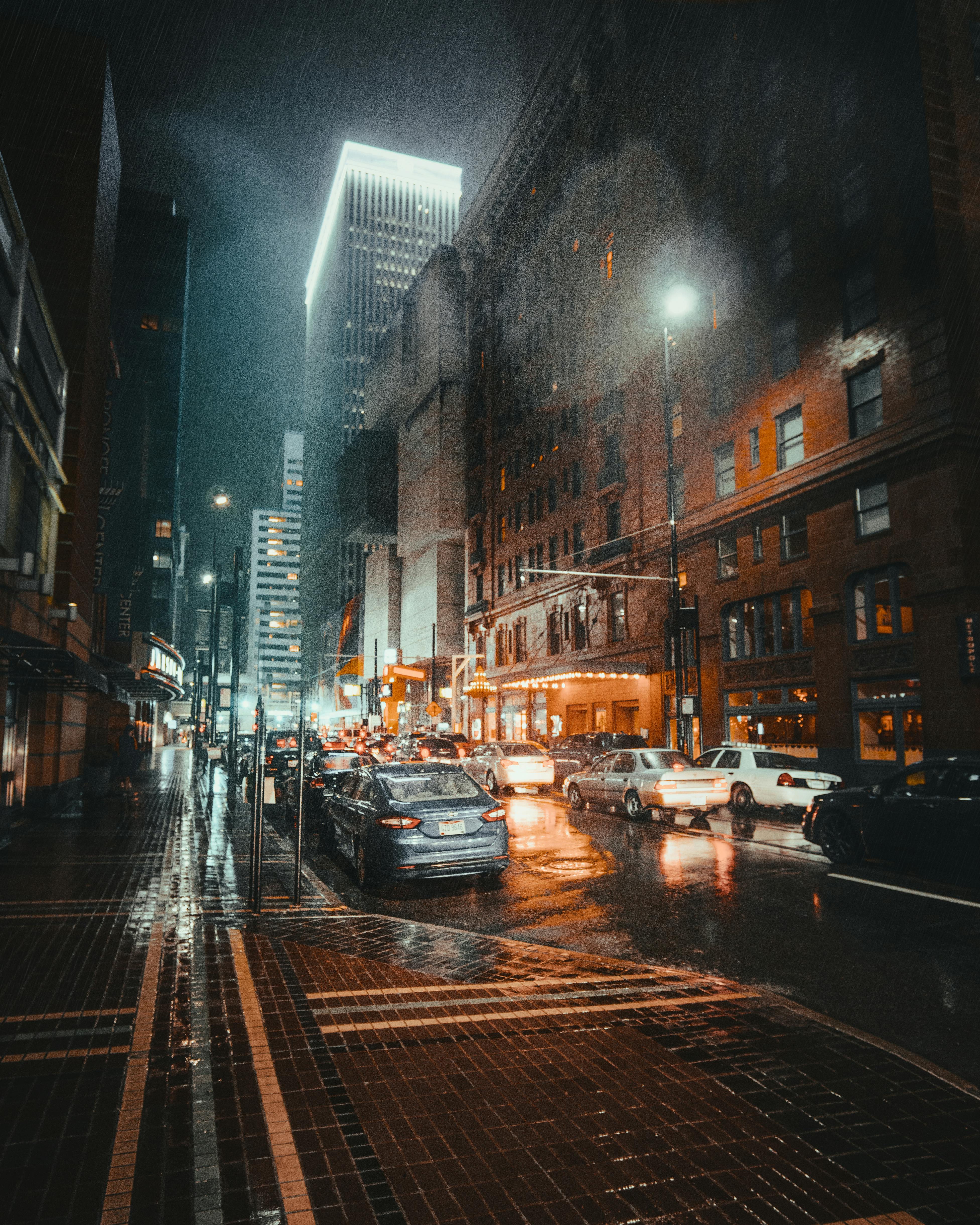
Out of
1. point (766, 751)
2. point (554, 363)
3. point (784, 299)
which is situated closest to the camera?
point (766, 751)

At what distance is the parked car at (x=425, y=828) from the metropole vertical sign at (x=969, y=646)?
619 inches

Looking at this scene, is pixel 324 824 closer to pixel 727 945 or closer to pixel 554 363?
pixel 727 945

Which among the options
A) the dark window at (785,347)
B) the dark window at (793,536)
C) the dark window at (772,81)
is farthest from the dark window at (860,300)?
the dark window at (772,81)

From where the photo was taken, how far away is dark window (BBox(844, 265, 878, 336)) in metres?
25.2

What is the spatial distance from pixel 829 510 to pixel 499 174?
49596 mm

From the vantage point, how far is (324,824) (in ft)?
46.9

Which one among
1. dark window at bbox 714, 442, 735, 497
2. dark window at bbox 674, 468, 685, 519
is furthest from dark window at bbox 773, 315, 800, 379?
dark window at bbox 674, 468, 685, 519

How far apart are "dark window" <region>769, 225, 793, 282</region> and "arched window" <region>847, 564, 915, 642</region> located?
1192cm

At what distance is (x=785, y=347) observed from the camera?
96.4ft

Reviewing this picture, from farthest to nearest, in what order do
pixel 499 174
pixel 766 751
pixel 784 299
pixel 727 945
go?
pixel 499 174 → pixel 784 299 → pixel 766 751 → pixel 727 945

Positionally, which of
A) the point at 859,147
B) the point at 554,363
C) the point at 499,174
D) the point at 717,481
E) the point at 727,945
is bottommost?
the point at 727,945

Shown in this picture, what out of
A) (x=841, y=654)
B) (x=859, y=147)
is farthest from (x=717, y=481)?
(x=859, y=147)

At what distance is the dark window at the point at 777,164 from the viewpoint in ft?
97.4

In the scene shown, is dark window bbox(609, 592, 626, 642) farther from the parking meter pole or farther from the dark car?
the parking meter pole
